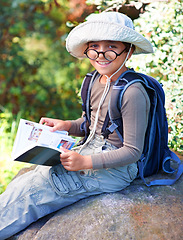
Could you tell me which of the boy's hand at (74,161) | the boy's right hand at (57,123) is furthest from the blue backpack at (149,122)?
the boy's hand at (74,161)

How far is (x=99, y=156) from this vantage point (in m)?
1.88

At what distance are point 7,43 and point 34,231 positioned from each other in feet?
14.2

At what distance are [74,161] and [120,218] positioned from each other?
1.38 feet

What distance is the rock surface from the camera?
1.68 metres

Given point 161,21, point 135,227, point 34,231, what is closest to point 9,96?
point 161,21

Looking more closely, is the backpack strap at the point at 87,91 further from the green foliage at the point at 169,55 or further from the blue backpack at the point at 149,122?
the green foliage at the point at 169,55

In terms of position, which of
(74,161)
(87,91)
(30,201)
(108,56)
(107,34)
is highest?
(107,34)

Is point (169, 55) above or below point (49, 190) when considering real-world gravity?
above

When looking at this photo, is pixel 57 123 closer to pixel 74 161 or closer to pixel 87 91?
pixel 87 91

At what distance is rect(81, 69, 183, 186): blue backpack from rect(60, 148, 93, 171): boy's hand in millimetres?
244

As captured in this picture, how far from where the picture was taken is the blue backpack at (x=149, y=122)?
1887 millimetres

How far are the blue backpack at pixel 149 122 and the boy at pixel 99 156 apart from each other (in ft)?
0.17

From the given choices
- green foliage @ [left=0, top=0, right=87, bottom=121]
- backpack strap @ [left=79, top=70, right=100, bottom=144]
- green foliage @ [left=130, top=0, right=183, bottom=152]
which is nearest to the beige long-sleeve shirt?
backpack strap @ [left=79, top=70, right=100, bottom=144]

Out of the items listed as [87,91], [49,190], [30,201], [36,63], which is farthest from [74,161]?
[36,63]
